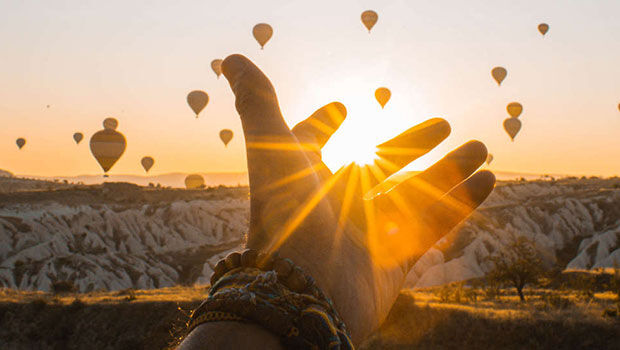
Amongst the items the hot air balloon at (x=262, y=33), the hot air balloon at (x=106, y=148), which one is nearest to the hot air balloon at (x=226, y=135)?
the hot air balloon at (x=106, y=148)

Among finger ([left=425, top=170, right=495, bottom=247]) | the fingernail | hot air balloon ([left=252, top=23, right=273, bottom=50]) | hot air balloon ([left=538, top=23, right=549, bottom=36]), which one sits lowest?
finger ([left=425, top=170, right=495, bottom=247])

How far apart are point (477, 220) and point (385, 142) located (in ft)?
213

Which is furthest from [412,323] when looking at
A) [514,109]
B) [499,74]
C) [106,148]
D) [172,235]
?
[514,109]

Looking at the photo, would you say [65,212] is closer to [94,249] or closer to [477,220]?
[94,249]

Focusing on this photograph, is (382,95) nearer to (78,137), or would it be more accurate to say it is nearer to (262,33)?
(262,33)

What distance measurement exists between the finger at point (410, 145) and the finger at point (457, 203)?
491 mm

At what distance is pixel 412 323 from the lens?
18109mm

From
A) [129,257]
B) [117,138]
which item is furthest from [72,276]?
[117,138]

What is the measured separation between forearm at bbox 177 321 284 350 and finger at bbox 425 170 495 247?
1.15 meters

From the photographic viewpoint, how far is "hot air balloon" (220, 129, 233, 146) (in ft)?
268

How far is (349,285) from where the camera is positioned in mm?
2203

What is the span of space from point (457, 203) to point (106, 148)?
62.2 metres

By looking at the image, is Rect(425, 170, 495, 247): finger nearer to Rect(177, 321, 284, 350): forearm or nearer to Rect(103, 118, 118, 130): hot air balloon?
Rect(177, 321, 284, 350): forearm

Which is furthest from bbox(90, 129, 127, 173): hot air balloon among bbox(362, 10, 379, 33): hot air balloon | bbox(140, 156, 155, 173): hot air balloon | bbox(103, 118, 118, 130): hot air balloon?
bbox(140, 156, 155, 173): hot air balloon
